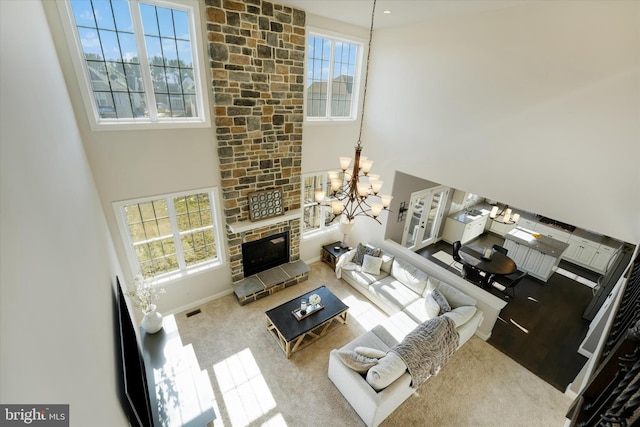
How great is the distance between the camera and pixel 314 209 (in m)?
6.85

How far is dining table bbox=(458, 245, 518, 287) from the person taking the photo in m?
6.30

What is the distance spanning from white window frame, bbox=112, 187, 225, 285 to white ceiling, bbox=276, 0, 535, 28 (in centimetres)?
351

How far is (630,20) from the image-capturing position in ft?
10.1

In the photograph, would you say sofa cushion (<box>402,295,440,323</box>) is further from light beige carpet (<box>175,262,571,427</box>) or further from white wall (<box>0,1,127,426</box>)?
white wall (<box>0,1,127,426</box>)

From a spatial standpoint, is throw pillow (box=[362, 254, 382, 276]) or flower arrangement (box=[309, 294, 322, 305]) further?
throw pillow (box=[362, 254, 382, 276])

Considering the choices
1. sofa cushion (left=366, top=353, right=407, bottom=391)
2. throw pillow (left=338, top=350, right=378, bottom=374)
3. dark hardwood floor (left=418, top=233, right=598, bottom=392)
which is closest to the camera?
sofa cushion (left=366, top=353, right=407, bottom=391)

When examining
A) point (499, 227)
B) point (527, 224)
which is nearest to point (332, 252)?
point (499, 227)

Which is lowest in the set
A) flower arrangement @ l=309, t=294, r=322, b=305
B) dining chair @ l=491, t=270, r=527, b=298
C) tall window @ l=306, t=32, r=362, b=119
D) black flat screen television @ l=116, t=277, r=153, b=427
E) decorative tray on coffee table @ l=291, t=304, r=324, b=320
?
dining chair @ l=491, t=270, r=527, b=298

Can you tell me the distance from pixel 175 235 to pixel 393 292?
429cm

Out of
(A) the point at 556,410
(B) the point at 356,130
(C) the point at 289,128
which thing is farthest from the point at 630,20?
(A) the point at 556,410

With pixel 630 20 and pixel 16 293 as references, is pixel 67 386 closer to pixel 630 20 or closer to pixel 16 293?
pixel 16 293

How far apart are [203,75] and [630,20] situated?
5.34 meters

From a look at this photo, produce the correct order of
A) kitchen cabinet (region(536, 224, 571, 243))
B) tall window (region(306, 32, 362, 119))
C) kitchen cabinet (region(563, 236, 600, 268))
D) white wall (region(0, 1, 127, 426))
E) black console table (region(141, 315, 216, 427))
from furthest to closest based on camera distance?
kitchen cabinet (region(536, 224, 571, 243)) < kitchen cabinet (region(563, 236, 600, 268)) < tall window (region(306, 32, 362, 119)) < black console table (region(141, 315, 216, 427)) < white wall (region(0, 1, 127, 426))

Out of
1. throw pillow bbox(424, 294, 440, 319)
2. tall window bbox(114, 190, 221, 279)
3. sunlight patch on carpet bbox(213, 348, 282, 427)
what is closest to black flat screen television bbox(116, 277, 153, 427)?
sunlight patch on carpet bbox(213, 348, 282, 427)
